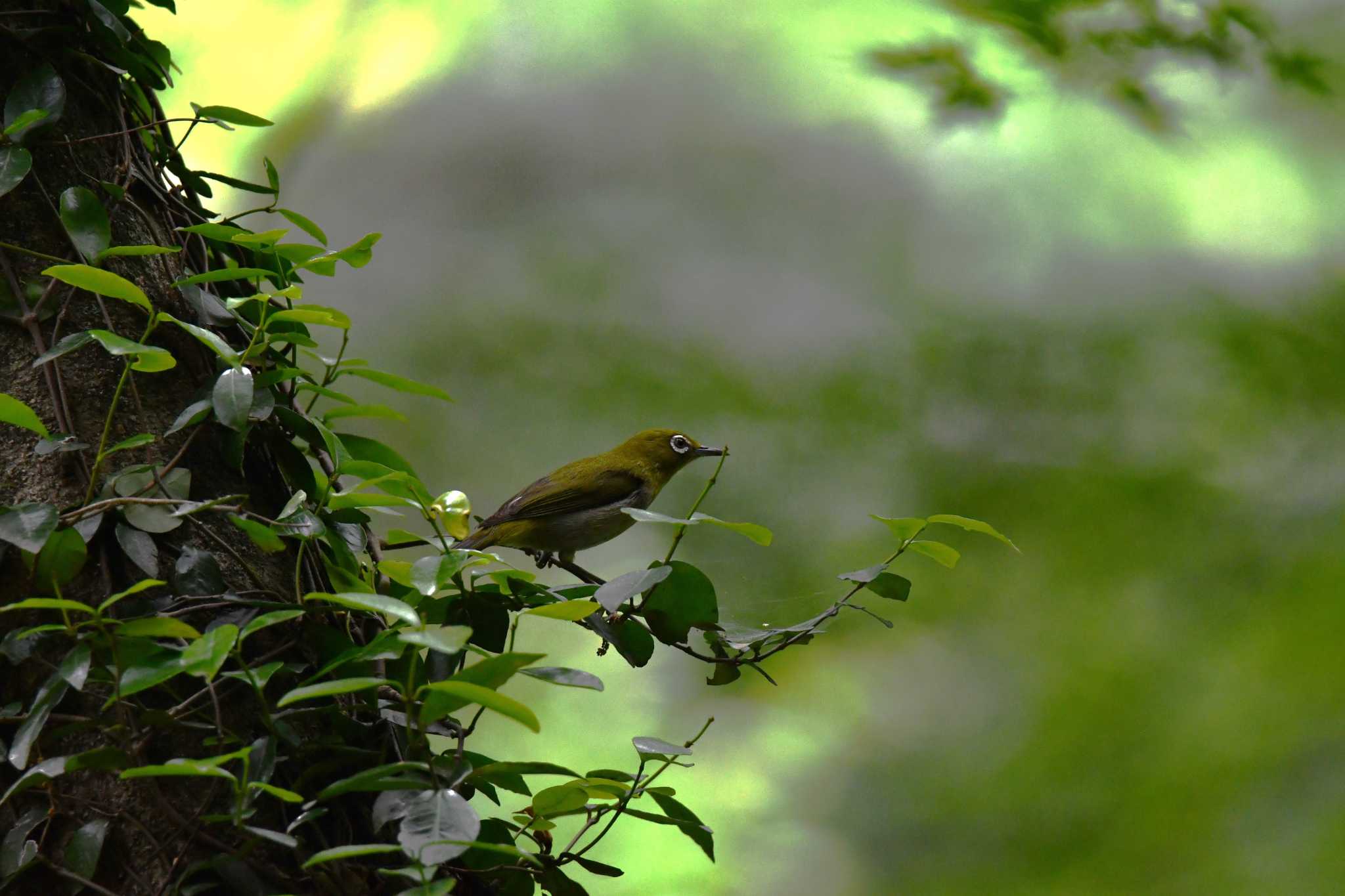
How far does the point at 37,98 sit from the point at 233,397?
347 mm

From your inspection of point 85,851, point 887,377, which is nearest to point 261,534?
point 85,851

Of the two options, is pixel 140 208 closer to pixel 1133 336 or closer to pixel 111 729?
pixel 111 729

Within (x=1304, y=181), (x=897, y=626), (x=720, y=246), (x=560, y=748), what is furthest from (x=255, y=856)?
(x=1304, y=181)

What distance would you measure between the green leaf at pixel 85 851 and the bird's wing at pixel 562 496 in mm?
877

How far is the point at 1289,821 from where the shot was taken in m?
1.46

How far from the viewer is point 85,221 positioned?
808 mm

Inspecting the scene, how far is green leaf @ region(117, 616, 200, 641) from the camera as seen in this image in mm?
585

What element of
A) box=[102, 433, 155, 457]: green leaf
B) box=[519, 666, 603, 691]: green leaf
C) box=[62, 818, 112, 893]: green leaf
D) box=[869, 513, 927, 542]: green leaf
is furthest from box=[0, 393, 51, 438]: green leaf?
box=[869, 513, 927, 542]: green leaf

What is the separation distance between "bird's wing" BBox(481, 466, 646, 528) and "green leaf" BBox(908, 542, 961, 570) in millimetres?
805

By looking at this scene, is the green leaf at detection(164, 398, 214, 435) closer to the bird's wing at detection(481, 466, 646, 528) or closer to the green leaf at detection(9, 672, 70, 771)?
the green leaf at detection(9, 672, 70, 771)

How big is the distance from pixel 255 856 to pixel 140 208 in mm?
583

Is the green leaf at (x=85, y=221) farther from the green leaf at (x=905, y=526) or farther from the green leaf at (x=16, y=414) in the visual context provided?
the green leaf at (x=905, y=526)

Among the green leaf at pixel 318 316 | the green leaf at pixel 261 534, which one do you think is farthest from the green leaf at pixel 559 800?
the green leaf at pixel 318 316

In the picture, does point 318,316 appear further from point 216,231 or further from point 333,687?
point 333,687
